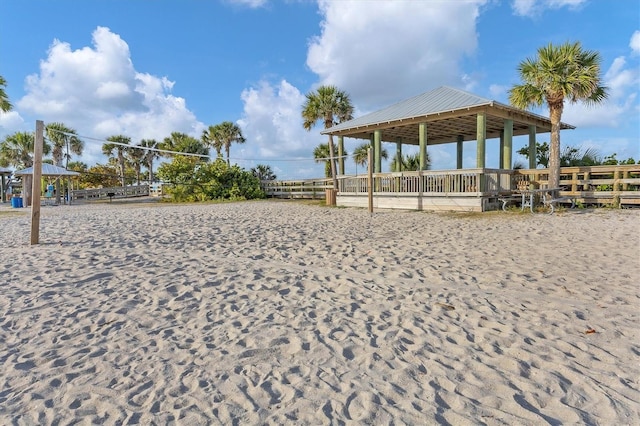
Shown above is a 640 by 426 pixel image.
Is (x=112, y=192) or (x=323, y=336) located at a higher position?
(x=112, y=192)

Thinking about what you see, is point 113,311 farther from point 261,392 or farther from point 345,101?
point 345,101

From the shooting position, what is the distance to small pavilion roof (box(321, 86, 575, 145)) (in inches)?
510

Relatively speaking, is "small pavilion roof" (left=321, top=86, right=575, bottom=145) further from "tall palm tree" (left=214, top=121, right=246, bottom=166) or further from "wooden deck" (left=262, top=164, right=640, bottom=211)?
"tall palm tree" (left=214, top=121, right=246, bottom=166)

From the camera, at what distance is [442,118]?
13.5 meters

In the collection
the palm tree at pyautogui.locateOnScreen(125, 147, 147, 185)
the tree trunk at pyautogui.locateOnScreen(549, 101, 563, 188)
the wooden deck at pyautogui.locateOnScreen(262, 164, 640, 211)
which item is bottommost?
the wooden deck at pyautogui.locateOnScreen(262, 164, 640, 211)

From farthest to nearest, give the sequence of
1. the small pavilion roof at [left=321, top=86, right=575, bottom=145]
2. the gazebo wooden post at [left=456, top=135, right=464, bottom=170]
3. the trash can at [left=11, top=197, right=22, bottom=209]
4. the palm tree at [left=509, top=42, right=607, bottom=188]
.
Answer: the trash can at [left=11, top=197, right=22, bottom=209]
the gazebo wooden post at [left=456, top=135, right=464, bottom=170]
the small pavilion roof at [left=321, top=86, right=575, bottom=145]
the palm tree at [left=509, top=42, right=607, bottom=188]

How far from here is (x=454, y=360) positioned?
109 inches

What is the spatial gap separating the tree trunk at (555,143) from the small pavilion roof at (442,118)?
1.23 m

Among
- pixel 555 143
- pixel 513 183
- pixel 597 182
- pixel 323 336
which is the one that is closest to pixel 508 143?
pixel 555 143

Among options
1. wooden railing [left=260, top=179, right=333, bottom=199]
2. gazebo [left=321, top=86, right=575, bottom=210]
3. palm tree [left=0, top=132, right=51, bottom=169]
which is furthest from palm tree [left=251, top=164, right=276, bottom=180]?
palm tree [left=0, top=132, right=51, bottom=169]

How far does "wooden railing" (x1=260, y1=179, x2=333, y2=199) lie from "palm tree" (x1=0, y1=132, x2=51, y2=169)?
816 inches

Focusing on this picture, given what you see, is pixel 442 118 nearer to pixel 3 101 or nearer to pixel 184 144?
pixel 3 101

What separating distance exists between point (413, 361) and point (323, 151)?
90.2 feet

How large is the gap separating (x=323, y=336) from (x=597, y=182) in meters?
13.1
